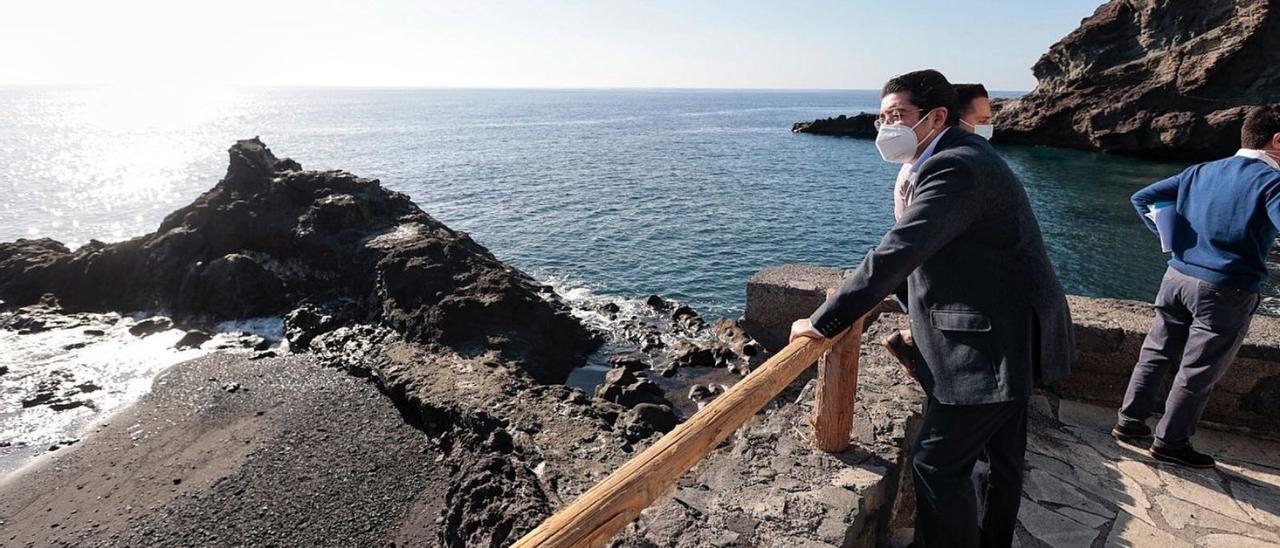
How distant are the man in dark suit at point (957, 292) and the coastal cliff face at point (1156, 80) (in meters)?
54.6

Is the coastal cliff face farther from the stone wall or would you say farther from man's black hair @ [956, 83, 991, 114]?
man's black hair @ [956, 83, 991, 114]

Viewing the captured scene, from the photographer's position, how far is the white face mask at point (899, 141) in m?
3.12

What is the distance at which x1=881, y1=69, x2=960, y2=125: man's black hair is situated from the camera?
3.06 m

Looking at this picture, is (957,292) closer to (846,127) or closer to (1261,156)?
(1261,156)

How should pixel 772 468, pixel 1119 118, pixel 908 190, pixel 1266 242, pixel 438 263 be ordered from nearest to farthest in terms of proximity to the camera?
1. pixel 908 190
2. pixel 772 468
3. pixel 1266 242
4. pixel 438 263
5. pixel 1119 118

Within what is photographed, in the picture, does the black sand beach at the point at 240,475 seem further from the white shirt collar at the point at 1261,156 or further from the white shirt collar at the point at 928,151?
the white shirt collar at the point at 1261,156

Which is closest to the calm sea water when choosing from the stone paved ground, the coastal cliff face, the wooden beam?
the coastal cliff face

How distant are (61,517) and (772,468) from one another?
1194cm

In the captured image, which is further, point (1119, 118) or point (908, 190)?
point (1119, 118)

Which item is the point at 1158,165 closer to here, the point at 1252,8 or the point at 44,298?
the point at 1252,8

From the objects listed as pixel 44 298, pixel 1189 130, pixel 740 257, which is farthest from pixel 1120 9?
pixel 44 298

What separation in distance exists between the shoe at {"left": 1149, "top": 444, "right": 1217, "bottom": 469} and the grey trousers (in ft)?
0.12

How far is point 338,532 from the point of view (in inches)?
390

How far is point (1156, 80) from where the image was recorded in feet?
165
